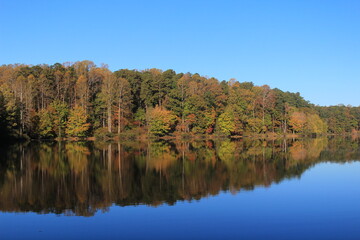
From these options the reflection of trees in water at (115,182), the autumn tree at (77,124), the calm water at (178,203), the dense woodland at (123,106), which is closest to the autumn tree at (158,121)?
the dense woodland at (123,106)

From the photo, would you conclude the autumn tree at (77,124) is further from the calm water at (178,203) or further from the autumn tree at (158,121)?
the calm water at (178,203)

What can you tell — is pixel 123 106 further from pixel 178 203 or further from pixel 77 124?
pixel 178 203

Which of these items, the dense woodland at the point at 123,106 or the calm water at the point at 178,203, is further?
the dense woodland at the point at 123,106

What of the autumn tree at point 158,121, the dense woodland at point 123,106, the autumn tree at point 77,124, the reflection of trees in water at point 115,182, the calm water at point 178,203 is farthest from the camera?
the autumn tree at point 158,121

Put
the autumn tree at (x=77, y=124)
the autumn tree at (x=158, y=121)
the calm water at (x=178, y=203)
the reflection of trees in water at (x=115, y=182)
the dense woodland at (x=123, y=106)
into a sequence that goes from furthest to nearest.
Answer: the autumn tree at (x=158, y=121), the autumn tree at (x=77, y=124), the dense woodland at (x=123, y=106), the reflection of trees in water at (x=115, y=182), the calm water at (x=178, y=203)

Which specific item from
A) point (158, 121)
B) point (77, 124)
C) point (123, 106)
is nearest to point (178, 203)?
point (77, 124)

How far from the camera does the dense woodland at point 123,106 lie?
55.7 m

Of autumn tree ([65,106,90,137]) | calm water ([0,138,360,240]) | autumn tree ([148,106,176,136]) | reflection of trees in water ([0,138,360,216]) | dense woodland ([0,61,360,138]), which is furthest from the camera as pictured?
autumn tree ([148,106,176,136])

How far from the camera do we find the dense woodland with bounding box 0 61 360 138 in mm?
55688

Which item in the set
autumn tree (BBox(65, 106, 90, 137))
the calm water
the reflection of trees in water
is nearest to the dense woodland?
autumn tree (BBox(65, 106, 90, 137))

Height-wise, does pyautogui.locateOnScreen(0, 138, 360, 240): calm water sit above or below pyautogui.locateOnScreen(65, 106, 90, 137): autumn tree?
below

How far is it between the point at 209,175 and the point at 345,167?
1118 centimetres

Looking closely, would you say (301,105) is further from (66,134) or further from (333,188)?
(333,188)

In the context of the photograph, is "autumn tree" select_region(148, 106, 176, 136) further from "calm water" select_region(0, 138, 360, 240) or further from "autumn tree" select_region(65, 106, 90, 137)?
"calm water" select_region(0, 138, 360, 240)
